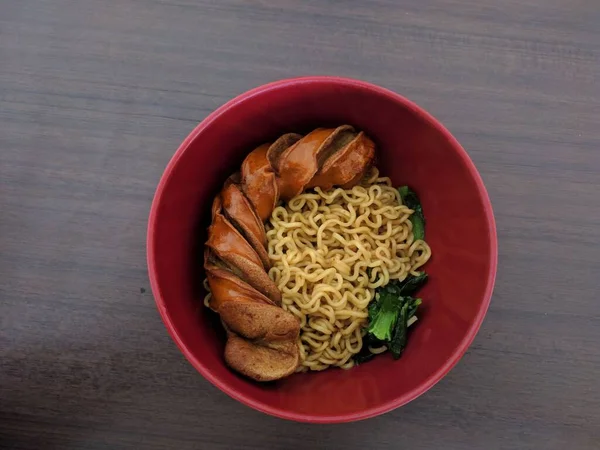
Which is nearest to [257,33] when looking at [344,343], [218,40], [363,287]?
[218,40]

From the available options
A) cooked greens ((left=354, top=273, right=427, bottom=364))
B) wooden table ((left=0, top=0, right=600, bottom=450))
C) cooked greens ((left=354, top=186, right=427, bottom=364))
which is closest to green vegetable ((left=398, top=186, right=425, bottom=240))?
cooked greens ((left=354, top=186, right=427, bottom=364))

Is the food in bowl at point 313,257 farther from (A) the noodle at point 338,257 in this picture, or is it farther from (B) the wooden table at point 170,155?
(B) the wooden table at point 170,155

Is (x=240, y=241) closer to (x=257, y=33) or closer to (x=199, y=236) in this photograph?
(x=199, y=236)

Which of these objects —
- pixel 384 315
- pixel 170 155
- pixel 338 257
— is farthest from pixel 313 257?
pixel 170 155

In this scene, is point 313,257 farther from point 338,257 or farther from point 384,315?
point 384,315

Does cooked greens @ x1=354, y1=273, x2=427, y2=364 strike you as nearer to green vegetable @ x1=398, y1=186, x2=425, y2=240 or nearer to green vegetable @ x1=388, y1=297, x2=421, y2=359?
green vegetable @ x1=388, y1=297, x2=421, y2=359
